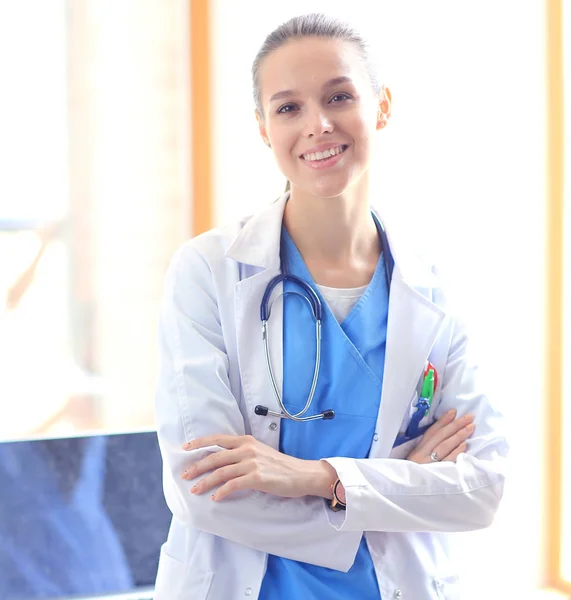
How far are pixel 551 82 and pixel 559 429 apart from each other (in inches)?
42.0

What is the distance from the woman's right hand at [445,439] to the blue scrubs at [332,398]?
A: 0.34 ft

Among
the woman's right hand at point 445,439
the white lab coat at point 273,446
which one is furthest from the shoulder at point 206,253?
the woman's right hand at point 445,439

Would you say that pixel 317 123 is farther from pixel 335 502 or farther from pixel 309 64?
pixel 335 502

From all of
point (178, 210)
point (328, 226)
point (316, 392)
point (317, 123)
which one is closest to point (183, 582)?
point (316, 392)

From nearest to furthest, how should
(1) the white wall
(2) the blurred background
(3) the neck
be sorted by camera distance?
(3) the neck
(2) the blurred background
(1) the white wall

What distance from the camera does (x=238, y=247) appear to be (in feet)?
4.45

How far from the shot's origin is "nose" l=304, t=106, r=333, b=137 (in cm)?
128

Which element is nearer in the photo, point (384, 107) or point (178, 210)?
point (384, 107)

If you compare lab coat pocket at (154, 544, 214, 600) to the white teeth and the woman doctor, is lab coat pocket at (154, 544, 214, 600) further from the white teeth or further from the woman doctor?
the white teeth

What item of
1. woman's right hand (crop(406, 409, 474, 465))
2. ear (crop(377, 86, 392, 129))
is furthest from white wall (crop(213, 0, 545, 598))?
woman's right hand (crop(406, 409, 474, 465))

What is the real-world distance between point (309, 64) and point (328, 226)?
290 mm

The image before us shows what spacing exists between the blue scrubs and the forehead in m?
0.35

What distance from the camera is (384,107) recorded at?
1.45 meters

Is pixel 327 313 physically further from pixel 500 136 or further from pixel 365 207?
pixel 500 136
